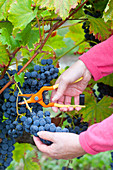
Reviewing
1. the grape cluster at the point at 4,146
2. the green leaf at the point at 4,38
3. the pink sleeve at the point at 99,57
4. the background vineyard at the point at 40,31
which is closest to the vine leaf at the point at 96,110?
the background vineyard at the point at 40,31

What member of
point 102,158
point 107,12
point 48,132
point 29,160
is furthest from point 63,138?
point 102,158

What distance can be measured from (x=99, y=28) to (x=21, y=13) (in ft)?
1.14

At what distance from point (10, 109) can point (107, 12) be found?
48 cm

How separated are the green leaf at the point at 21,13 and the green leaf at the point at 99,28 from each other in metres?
0.29

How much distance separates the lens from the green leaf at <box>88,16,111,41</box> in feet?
3.49

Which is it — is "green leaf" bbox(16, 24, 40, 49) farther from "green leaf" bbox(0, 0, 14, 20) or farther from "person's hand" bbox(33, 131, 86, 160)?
"person's hand" bbox(33, 131, 86, 160)

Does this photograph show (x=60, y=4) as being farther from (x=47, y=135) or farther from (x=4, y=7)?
(x=47, y=135)

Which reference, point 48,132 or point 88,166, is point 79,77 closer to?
point 48,132

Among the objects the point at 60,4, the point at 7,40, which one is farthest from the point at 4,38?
the point at 60,4

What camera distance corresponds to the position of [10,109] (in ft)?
3.06

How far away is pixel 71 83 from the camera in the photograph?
39.9 inches

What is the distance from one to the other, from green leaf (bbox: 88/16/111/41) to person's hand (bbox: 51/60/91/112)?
16 centimetres

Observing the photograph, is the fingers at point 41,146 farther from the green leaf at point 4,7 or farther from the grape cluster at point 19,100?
the green leaf at point 4,7

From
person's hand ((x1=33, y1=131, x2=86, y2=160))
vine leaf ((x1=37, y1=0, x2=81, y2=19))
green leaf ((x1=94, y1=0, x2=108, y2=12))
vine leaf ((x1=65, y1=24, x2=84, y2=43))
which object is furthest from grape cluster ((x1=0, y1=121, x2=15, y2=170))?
vine leaf ((x1=65, y1=24, x2=84, y2=43))
